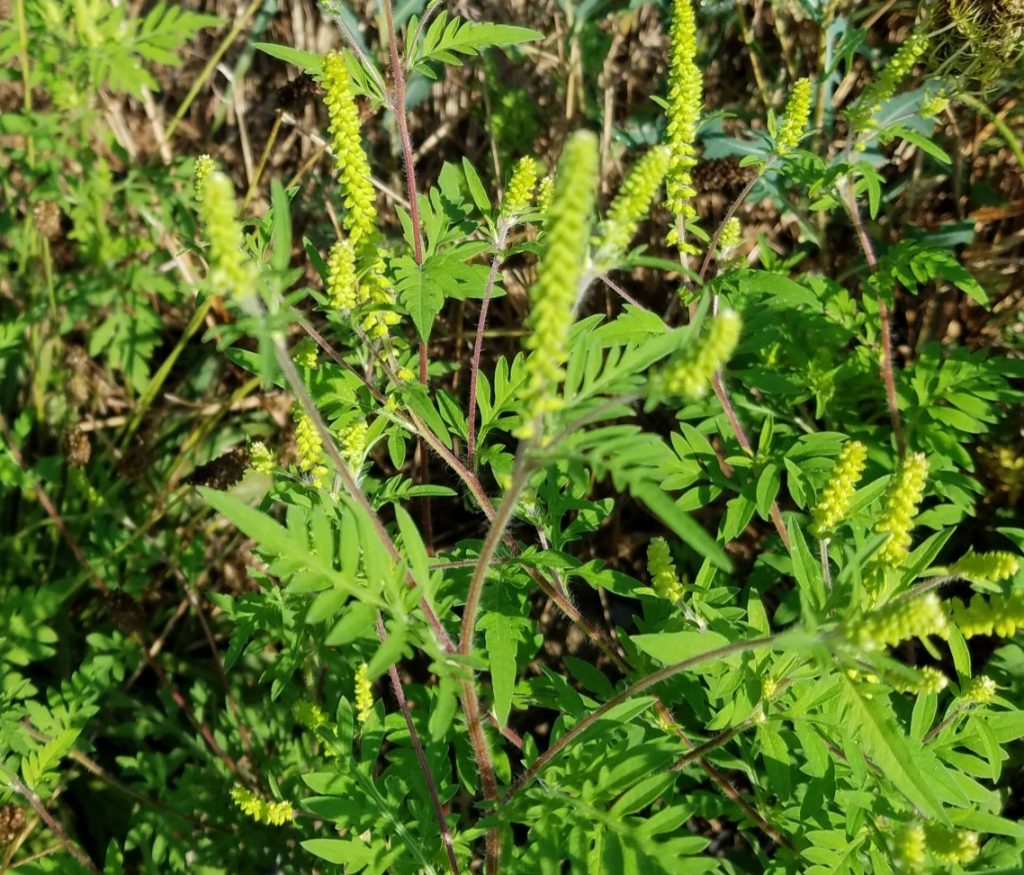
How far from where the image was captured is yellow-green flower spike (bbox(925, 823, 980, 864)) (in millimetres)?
1808

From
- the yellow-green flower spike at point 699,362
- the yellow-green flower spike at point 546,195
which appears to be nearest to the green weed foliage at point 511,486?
the yellow-green flower spike at point 699,362

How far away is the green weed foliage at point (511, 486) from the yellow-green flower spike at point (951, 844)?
2 centimetres

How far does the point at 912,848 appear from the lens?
69.9 inches

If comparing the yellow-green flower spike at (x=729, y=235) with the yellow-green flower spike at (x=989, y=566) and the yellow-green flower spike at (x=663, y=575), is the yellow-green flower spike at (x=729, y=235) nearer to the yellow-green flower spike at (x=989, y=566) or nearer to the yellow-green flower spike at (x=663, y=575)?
the yellow-green flower spike at (x=663, y=575)

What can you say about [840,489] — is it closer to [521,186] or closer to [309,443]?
[521,186]

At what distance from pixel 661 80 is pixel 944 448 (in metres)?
2.65

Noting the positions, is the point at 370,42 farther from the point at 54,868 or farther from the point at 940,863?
the point at 940,863

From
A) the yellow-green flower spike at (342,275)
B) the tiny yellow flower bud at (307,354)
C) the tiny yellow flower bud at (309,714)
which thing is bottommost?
the tiny yellow flower bud at (309,714)

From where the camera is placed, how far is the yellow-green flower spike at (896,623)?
1.44m

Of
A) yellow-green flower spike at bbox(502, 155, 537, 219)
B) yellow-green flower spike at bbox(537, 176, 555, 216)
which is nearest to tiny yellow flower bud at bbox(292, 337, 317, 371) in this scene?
yellow-green flower spike at bbox(502, 155, 537, 219)

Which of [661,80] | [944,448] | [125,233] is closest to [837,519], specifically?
[944,448]

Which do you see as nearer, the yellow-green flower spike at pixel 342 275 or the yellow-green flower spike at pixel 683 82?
the yellow-green flower spike at pixel 342 275

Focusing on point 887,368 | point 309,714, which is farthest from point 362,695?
point 887,368

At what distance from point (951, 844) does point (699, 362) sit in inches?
51.5
